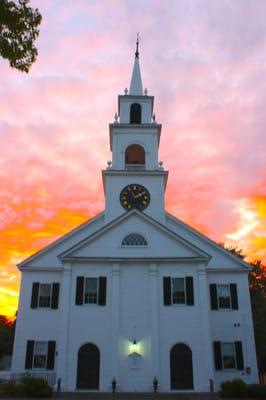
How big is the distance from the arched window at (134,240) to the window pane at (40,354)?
27.3 feet

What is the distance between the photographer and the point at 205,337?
24.6 meters

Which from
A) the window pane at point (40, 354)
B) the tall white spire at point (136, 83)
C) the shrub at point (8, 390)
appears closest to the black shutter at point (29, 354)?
the window pane at point (40, 354)

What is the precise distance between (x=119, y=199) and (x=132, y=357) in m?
11.7

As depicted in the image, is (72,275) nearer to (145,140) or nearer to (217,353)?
(217,353)

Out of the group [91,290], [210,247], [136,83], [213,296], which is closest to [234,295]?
[213,296]

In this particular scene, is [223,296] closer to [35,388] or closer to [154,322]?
[154,322]

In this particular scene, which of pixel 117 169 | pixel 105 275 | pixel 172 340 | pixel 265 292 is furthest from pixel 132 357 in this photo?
pixel 265 292

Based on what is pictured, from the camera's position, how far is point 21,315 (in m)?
26.8

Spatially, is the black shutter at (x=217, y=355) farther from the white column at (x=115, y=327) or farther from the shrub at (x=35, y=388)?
the shrub at (x=35, y=388)

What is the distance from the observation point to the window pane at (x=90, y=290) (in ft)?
84.9

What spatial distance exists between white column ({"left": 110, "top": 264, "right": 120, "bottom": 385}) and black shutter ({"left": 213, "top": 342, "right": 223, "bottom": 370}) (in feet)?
21.5

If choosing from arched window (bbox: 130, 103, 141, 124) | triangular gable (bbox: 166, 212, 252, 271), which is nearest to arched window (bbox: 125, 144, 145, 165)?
arched window (bbox: 130, 103, 141, 124)

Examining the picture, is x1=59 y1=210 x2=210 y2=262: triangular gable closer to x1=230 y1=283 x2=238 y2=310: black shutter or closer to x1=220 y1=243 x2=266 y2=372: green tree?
x1=230 y1=283 x2=238 y2=310: black shutter

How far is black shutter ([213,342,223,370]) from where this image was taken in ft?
84.9
